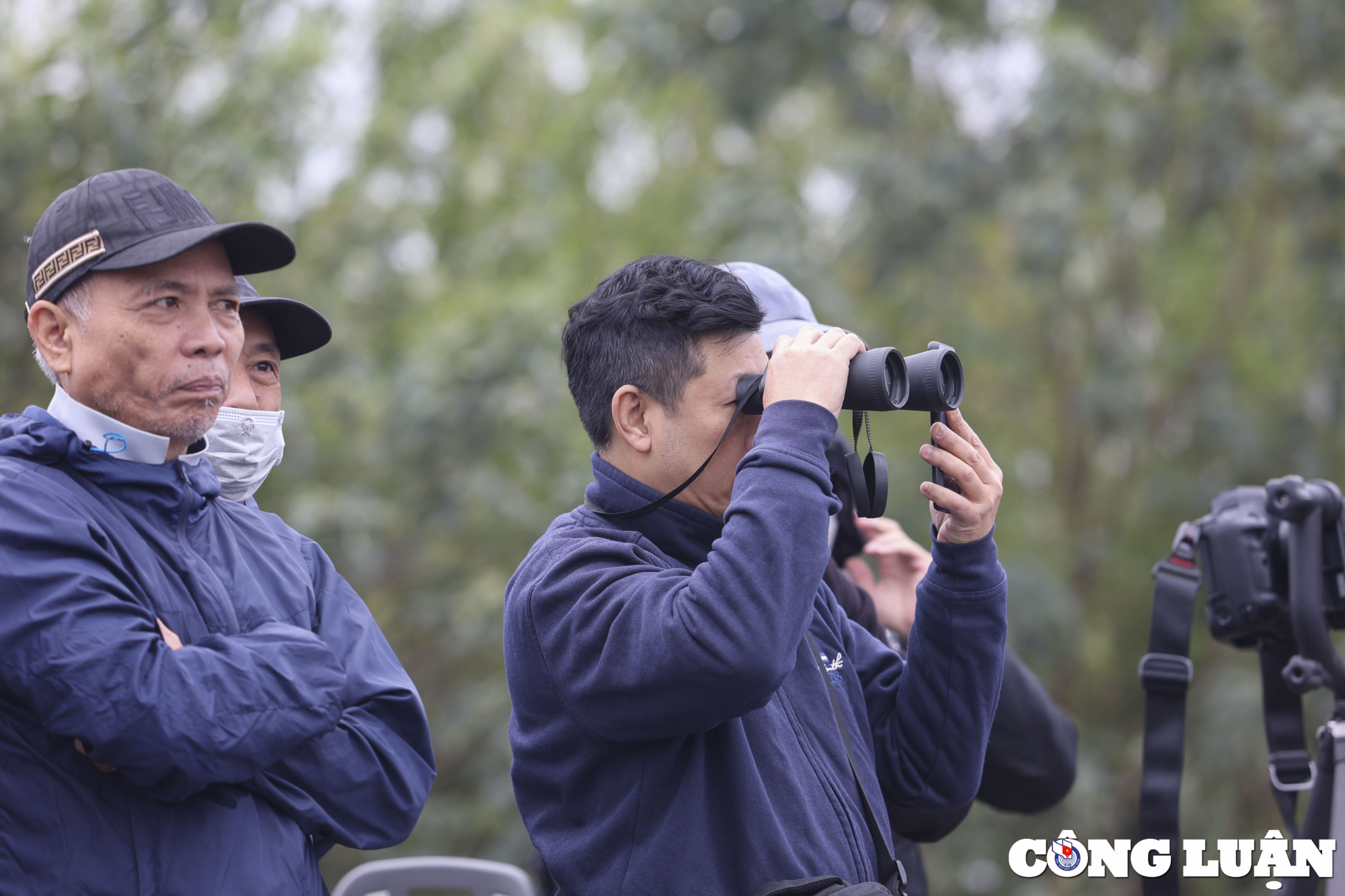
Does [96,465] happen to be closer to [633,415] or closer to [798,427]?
[633,415]

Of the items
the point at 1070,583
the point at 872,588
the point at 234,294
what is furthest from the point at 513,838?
the point at 234,294

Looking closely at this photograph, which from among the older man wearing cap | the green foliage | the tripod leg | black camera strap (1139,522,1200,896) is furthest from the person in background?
the green foliage

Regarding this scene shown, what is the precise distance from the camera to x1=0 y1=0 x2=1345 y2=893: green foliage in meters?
5.55

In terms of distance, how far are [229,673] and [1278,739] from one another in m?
2.09

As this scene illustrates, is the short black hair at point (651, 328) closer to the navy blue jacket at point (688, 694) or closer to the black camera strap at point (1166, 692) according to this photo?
the navy blue jacket at point (688, 694)

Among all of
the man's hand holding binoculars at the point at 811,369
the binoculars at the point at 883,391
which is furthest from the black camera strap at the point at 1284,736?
the man's hand holding binoculars at the point at 811,369

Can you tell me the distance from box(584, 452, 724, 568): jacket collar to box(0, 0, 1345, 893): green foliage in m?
3.78

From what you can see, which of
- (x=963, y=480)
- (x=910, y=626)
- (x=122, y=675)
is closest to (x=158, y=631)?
(x=122, y=675)

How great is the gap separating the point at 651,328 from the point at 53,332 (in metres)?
0.82

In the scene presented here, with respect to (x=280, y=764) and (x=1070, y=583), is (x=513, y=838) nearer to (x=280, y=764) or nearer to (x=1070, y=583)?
(x=1070, y=583)

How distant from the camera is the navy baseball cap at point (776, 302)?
2428mm

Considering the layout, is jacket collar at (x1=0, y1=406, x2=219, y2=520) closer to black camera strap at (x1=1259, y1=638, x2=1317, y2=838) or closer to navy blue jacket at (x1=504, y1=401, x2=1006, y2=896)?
navy blue jacket at (x1=504, y1=401, x2=1006, y2=896)

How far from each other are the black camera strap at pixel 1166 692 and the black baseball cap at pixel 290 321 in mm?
1755

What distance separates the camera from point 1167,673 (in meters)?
2.51
